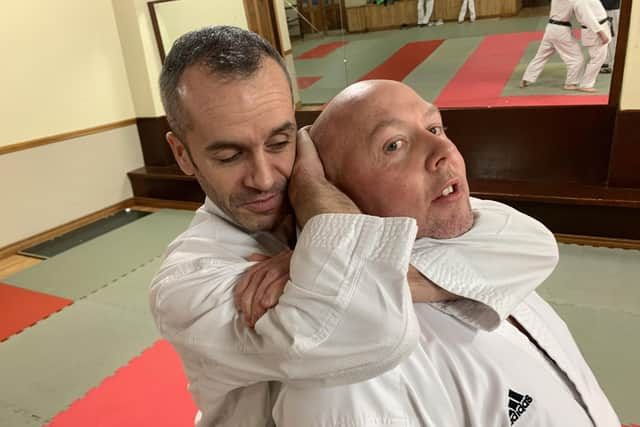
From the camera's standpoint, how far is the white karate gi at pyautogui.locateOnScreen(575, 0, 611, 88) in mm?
3545

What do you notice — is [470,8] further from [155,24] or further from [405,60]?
[155,24]

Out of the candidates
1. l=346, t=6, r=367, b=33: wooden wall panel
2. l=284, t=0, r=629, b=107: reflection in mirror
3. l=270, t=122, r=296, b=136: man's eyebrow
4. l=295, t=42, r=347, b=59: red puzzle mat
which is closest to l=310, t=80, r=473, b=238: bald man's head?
l=270, t=122, r=296, b=136: man's eyebrow

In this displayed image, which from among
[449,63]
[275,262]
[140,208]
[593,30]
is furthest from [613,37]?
[140,208]

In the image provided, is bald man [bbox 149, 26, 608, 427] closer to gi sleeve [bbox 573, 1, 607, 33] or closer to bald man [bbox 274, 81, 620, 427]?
bald man [bbox 274, 81, 620, 427]

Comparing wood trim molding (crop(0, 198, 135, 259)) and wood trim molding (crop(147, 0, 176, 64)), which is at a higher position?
wood trim molding (crop(147, 0, 176, 64))

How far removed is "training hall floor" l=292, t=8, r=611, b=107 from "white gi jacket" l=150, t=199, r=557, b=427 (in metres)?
3.18

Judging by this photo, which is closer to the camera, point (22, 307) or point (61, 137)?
point (22, 307)

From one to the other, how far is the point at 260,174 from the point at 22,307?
339 centimetres

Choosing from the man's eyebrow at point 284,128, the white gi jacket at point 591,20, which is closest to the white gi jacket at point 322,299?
the man's eyebrow at point 284,128

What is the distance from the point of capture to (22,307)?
370cm

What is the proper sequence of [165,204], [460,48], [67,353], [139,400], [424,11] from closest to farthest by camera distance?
[139,400], [67,353], [424,11], [460,48], [165,204]

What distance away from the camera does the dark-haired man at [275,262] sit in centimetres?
77

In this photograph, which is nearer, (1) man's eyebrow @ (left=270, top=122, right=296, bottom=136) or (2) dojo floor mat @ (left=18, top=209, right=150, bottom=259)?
(1) man's eyebrow @ (left=270, top=122, right=296, bottom=136)

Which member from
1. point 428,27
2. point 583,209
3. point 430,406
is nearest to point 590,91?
point 583,209
